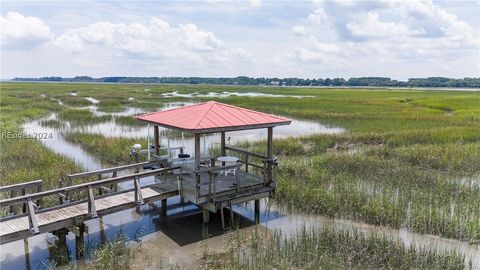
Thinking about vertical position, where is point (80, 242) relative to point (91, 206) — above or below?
below

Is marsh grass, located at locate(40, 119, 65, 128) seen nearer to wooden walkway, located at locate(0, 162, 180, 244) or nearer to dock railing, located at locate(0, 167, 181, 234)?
wooden walkway, located at locate(0, 162, 180, 244)

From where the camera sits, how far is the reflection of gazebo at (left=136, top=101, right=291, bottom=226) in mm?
10250

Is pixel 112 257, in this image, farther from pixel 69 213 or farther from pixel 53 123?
pixel 53 123

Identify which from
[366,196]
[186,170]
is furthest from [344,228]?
[186,170]

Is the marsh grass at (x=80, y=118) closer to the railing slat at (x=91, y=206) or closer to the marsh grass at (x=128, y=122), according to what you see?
the marsh grass at (x=128, y=122)

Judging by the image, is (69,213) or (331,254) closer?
(331,254)

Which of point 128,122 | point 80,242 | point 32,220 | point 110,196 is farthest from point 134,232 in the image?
point 128,122

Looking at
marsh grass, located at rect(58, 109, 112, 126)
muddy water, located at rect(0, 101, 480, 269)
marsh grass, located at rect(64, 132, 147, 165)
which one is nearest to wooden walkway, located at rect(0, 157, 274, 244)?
muddy water, located at rect(0, 101, 480, 269)

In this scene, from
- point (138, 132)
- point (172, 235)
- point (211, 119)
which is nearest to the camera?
point (172, 235)

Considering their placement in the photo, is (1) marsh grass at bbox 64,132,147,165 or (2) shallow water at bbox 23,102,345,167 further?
(2) shallow water at bbox 23,102,345,167

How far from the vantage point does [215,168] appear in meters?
10.5

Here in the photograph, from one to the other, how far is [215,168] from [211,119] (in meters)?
1.36

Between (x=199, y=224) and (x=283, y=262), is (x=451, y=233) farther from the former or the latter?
(x=199, y=224)

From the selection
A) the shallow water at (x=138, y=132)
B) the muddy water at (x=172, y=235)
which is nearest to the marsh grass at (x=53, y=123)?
the shallow water at (x=138, y=132)
